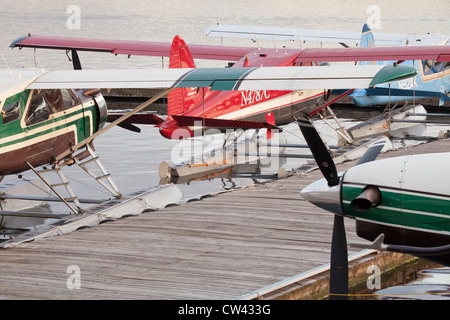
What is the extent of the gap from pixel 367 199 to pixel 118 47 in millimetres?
12417

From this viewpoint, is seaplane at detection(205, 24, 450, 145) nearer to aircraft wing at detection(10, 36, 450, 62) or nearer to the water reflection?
aircraft wing at detection(10, 36, 450, 62)

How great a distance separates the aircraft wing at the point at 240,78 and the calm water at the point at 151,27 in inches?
38.2

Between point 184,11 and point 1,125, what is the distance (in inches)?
3267

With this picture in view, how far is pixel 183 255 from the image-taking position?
8.34 meters

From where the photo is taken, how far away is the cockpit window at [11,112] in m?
9.93

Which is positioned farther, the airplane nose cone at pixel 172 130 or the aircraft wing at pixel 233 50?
the aircraft wing at pixel 233 50

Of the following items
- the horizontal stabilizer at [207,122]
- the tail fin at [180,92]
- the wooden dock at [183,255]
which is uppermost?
the tail fin at [180,92]

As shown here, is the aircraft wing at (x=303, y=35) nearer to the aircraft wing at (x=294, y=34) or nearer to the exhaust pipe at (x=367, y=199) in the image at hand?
the aircraft wing at (x=294, y=34)

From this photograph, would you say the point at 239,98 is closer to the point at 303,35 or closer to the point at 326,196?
the point at 303,35

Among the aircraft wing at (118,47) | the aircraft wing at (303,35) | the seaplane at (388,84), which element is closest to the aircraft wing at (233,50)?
the aircraft wing at (118,47)

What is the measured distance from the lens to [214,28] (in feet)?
74.5

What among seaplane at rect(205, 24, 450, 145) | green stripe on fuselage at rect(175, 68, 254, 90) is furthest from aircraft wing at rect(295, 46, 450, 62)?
green stripe on fuselage at rect(175, 68, 254, 90)

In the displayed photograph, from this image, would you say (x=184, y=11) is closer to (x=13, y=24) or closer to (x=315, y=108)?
(x=13, y=24)

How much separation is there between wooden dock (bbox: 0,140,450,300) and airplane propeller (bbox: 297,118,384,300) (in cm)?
72
